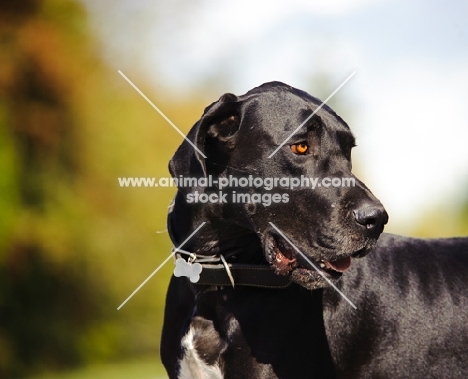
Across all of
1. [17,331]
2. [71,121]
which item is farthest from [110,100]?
[17,331]

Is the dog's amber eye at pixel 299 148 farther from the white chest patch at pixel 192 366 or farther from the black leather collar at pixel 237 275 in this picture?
the white chest patch at pixel 192 366

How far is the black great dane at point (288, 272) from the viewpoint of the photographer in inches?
157

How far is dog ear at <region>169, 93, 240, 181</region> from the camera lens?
4141 millimetres

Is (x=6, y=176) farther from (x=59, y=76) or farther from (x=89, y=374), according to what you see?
(x=89, y=374)

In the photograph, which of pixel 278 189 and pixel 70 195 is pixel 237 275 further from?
pixel 70 195

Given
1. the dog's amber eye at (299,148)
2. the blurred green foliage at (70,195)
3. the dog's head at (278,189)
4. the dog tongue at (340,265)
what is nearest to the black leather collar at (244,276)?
the dog's head at (278,189)

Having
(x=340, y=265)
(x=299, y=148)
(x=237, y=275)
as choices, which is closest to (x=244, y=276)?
(x=237, y=275)

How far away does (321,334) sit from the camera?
419 centimetres

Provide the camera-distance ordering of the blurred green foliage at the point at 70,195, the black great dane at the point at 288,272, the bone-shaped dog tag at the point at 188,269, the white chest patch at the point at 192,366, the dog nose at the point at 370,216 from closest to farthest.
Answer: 1. the dog nose at the point at 370,216
2. the black great dane at the point at 288,272
3. the white chest patch at the point at 192,366
4. the bone-shaped dog tag at the point at 188,269
5. the blurred green foliage at the point at 70,195

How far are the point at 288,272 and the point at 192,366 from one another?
73cm

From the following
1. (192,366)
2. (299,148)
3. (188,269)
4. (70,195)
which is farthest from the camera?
(70,195)

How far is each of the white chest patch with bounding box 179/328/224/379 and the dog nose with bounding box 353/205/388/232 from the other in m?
1.09

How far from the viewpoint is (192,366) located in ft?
13.6

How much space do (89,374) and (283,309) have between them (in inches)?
374
